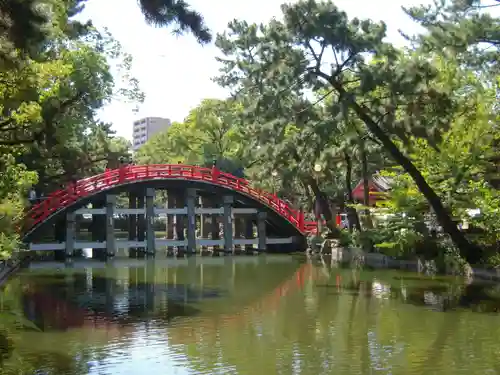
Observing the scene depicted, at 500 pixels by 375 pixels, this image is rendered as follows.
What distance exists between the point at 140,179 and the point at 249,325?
17.1 m

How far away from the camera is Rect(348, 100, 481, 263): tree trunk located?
688 inches

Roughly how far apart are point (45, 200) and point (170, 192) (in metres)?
8.48

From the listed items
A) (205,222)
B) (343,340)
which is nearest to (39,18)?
(343,340)

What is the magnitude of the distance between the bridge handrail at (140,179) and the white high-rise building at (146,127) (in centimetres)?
9527

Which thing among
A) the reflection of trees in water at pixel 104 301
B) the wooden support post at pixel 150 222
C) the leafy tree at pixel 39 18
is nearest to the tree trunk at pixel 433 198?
the reflection of trees in water at pixel 104 301

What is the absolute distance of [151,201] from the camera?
28.1 metres

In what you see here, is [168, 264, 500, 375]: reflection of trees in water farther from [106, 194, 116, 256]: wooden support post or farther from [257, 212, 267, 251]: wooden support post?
[257, 212, 267, 251]: wooden support post

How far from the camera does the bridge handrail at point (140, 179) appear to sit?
25.0 meters

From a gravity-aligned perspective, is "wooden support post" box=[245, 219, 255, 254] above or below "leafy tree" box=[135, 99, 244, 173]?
below

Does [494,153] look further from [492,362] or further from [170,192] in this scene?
[170,192]

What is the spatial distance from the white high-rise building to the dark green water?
108340 millimetres

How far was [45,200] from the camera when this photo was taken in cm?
2502

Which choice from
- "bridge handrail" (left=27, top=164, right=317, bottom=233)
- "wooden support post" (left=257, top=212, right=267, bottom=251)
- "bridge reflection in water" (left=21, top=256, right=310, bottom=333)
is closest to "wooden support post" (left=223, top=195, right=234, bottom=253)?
"bridge handrail" (left=27, top=164, right=317, bottom=233)

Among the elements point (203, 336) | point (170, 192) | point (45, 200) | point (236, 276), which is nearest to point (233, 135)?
point (170, 192)
